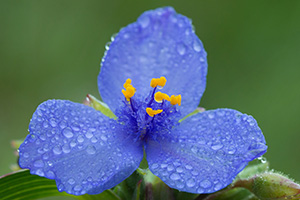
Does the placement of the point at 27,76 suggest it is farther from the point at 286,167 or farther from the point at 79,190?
the point at 79,190

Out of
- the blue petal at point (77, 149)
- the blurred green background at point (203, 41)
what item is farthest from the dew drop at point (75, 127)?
the blurred green background at point (203, 41)

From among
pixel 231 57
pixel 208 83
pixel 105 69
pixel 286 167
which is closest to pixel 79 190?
pixel 105 69

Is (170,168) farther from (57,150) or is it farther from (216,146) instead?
(57,150)

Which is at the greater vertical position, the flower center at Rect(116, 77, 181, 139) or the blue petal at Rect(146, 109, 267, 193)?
the flower center at Rect(116, 77, 181, 139)

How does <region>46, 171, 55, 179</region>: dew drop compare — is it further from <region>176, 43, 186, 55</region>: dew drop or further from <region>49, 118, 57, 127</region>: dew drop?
<region>176, 43, 186, 55</region>: dew drop

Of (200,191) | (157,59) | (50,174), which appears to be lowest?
(200,191)

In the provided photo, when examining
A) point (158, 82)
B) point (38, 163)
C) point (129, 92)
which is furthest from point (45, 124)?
point (158, 82)

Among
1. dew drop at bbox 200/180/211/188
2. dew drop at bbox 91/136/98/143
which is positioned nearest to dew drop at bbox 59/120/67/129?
dew drop at bbox 91/136/98/143
